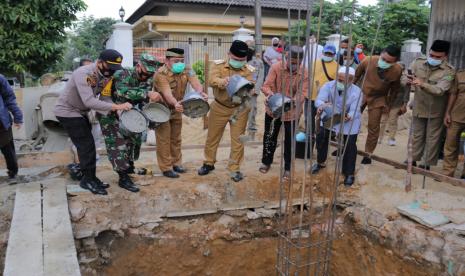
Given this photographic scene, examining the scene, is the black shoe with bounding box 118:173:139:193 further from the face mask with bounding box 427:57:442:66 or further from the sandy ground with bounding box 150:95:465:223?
the face mask with bounding box 427:57:442:66

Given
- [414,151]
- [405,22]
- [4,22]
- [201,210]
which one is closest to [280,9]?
[405,22]

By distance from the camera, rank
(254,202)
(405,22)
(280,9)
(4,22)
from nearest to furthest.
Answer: (254,202)
(4,22)
(405,22)
(280,9)

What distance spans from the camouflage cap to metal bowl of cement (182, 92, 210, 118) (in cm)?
51

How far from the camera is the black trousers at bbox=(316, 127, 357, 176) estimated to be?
4957 mm

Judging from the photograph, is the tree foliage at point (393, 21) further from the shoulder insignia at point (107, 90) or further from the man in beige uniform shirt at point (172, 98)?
the shoulder insignia at point (107, 90)

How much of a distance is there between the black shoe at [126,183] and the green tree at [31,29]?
611 cm

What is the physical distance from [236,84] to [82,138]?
1.78m

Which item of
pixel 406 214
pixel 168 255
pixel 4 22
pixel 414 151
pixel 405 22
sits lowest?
pixel 168 255

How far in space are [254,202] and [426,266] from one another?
80.2 inches

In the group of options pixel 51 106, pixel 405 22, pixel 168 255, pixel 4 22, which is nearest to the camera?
pixel 168 255

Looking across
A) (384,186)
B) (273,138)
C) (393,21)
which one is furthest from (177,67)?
(393,21)

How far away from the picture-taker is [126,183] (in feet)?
15.5

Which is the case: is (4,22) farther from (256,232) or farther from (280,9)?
(280,9)

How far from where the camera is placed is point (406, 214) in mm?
4355
